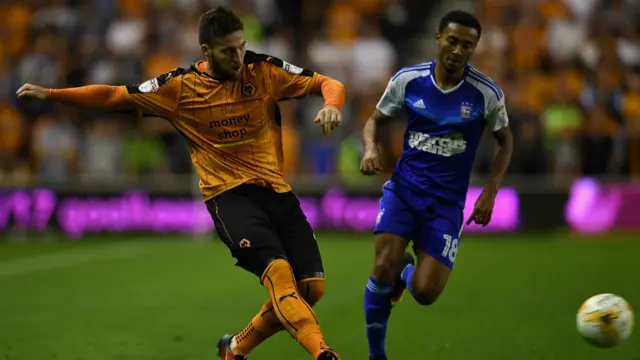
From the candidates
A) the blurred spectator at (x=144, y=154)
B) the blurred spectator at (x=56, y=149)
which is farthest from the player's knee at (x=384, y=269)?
the blurred spectator at (x=56, y=149)

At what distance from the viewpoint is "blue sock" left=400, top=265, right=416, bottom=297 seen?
7.07 metres

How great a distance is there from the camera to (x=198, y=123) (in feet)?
21.4

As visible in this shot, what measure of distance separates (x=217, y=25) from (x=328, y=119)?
3.01 ft

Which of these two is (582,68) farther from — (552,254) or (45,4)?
(45,4)

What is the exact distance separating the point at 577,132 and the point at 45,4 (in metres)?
11.2

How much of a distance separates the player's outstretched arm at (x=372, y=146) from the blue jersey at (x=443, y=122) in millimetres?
119

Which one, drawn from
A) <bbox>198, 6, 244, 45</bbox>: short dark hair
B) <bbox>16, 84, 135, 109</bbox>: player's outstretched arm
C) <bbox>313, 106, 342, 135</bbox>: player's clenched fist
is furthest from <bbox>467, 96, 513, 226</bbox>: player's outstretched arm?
<bbox>16, 84, 135, 109</bbox>: player's outstretched arm

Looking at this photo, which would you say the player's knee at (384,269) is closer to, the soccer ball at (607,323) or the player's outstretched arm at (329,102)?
the player's outstretched arm at (329,102)

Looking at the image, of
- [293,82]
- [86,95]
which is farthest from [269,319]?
[86,95]

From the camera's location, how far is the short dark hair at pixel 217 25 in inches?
242

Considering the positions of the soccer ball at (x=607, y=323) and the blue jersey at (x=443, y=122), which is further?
the blue jersey at (x=443, y=122)

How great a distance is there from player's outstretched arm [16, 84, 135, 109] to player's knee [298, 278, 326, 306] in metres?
1.56

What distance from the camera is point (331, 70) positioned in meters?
18.8

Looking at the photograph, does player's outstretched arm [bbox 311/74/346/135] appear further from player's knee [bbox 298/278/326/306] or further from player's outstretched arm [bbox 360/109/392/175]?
player's knee [bbox 298/278/326/306]
